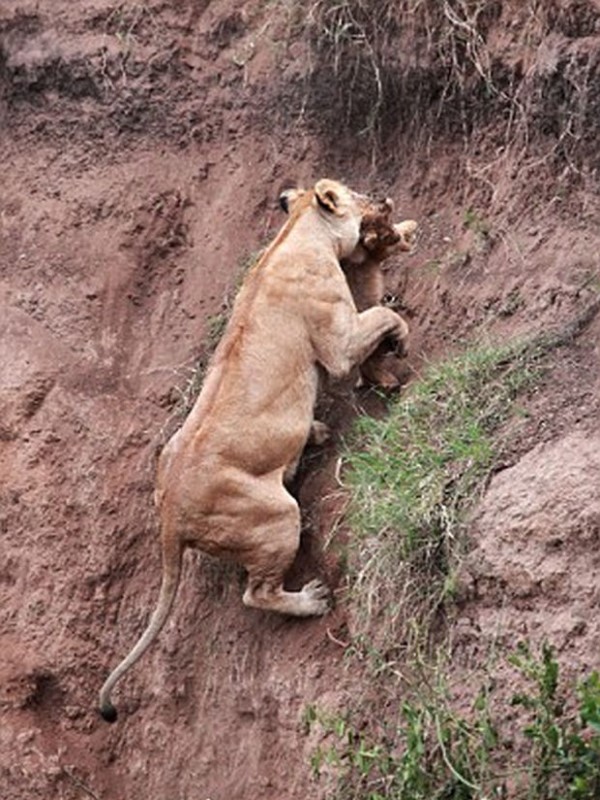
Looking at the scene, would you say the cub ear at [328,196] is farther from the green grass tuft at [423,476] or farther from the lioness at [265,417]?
the green grass tuft at [423,476]

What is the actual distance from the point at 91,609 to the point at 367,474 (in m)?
1.96

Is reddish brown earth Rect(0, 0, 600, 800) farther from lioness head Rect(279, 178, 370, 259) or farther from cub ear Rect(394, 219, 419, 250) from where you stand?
lioness head Rect(279, 178, 370, 259)

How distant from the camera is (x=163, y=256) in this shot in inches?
493

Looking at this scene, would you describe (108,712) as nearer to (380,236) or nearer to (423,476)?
→ (423,476)

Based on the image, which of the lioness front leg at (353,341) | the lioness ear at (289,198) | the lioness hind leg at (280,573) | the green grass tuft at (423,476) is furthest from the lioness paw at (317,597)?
the lioness ear at (289,198)

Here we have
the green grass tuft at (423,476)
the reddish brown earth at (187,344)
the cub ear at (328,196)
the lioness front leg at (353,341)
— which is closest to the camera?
the green grass tuft at (423,476)

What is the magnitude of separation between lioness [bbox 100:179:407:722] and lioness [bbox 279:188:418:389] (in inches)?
6.8

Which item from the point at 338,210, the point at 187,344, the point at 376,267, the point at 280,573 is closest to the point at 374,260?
the point at 376,267

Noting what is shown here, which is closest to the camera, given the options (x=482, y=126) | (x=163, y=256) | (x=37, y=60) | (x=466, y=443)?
(x=466, y=443)

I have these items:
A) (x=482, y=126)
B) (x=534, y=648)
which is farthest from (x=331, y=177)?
(x=534, y=648)

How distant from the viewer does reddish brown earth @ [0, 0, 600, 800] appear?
32.1ft

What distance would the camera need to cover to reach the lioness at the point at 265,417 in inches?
403

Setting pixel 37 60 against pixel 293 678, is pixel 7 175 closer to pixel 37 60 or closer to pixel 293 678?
pixel 37 60

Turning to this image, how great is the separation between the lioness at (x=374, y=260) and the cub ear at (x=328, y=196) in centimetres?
17
